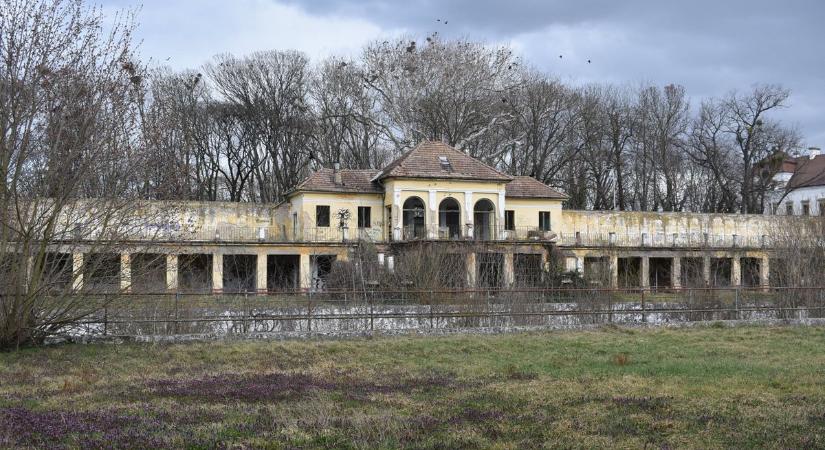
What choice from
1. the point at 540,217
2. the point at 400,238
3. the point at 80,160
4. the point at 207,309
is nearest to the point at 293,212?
the point at 400,238

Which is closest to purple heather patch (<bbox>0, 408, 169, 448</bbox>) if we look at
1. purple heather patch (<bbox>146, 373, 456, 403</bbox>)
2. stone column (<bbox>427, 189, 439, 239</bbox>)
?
purple heather patch (<bbox>146, 373, 456, 403</bbox>)

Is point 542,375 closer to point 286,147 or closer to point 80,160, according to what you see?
point 80,160

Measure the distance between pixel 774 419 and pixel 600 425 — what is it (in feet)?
7.26

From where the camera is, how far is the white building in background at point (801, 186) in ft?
254

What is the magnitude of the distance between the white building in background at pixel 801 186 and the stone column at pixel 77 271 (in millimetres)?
67043

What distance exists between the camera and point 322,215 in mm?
50469

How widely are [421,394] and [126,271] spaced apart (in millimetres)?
11177

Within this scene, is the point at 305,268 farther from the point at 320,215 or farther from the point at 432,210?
the point at 432,210

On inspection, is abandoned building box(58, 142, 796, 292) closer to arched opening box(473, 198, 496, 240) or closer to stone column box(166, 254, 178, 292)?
arched opening box(473, 198, 496, 240)

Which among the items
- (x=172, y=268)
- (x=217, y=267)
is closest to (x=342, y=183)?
(x=217, y=267)

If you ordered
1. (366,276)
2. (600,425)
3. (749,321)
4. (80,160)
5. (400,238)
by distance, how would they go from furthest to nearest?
1. (400,238)
2. (366,276)
3. (749,321)
4. (80,160)
5. (600,425)

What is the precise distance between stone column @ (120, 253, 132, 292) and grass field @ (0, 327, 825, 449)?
→ 140 centimetres

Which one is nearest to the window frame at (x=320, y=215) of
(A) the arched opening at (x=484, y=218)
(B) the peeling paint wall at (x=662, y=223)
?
(A) the arched opening at (x=484, y=218)

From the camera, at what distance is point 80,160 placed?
62.1 feet
